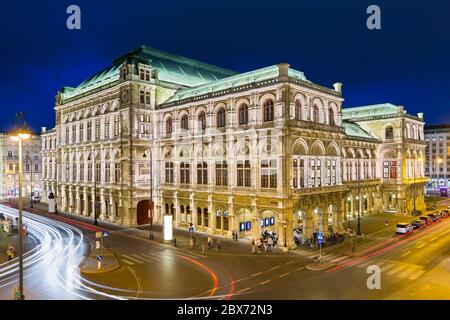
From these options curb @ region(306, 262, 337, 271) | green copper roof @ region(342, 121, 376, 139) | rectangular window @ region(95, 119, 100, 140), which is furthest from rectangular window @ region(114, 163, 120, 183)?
green copper roof @ region(342, 121, 376, 139)

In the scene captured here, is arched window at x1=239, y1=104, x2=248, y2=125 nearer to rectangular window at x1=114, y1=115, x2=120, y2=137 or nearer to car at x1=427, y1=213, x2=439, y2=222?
rectangular window at x1=114, y1=115, x2=120, y2=137

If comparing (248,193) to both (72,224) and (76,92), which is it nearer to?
(72,224)

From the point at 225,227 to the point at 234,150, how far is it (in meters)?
10.0

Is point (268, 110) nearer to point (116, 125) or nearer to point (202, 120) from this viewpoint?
point (202, 120)

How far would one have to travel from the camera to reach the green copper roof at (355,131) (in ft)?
200

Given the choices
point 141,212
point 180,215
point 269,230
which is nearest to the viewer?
point 269,230

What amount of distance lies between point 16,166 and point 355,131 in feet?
307

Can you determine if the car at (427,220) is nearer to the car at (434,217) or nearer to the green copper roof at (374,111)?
the car at (434,217)

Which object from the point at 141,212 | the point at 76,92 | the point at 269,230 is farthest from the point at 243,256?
the point at 76,92

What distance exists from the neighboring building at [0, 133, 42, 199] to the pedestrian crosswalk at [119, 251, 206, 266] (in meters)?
71.1

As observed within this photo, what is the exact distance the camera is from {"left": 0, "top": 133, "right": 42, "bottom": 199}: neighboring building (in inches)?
3789

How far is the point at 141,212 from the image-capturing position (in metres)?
53.0

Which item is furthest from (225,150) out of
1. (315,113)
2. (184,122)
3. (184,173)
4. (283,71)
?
(283,71)

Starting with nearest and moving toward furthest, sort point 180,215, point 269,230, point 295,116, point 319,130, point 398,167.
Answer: point 295,116 → point 319,130 → point 269,230 → point 180,215 → point 398,167
